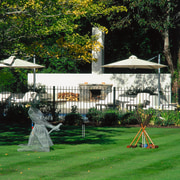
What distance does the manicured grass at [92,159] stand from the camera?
26.2 feet

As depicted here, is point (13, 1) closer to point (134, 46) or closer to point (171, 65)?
point (171, 65)

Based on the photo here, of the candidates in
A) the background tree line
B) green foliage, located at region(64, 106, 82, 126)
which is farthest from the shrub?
the background tree line

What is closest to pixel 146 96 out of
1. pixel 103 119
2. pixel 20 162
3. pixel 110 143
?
pixel 103 119

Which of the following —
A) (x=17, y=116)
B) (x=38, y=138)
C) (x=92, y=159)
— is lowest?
(x=92, y=159)

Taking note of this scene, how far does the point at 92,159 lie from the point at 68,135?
15.7 ft

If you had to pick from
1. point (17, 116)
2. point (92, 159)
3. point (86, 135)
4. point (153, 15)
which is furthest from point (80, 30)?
point (92, 159)

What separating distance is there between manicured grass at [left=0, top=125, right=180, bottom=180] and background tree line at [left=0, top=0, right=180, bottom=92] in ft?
11.1

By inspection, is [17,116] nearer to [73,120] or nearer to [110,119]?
[73,120]

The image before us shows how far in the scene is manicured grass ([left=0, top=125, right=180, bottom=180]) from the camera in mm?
7992

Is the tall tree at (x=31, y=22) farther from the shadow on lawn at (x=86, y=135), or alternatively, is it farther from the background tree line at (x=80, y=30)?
the shadow on lawn at (x=86, y=135)

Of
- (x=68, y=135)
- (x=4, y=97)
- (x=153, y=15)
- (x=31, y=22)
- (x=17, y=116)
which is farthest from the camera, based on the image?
(x=153, y=15)

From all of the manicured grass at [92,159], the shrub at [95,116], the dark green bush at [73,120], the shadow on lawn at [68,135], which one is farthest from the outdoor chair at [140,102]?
the manicured grass at [92,159]

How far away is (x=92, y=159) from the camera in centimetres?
966

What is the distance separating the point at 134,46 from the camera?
2970 cm
